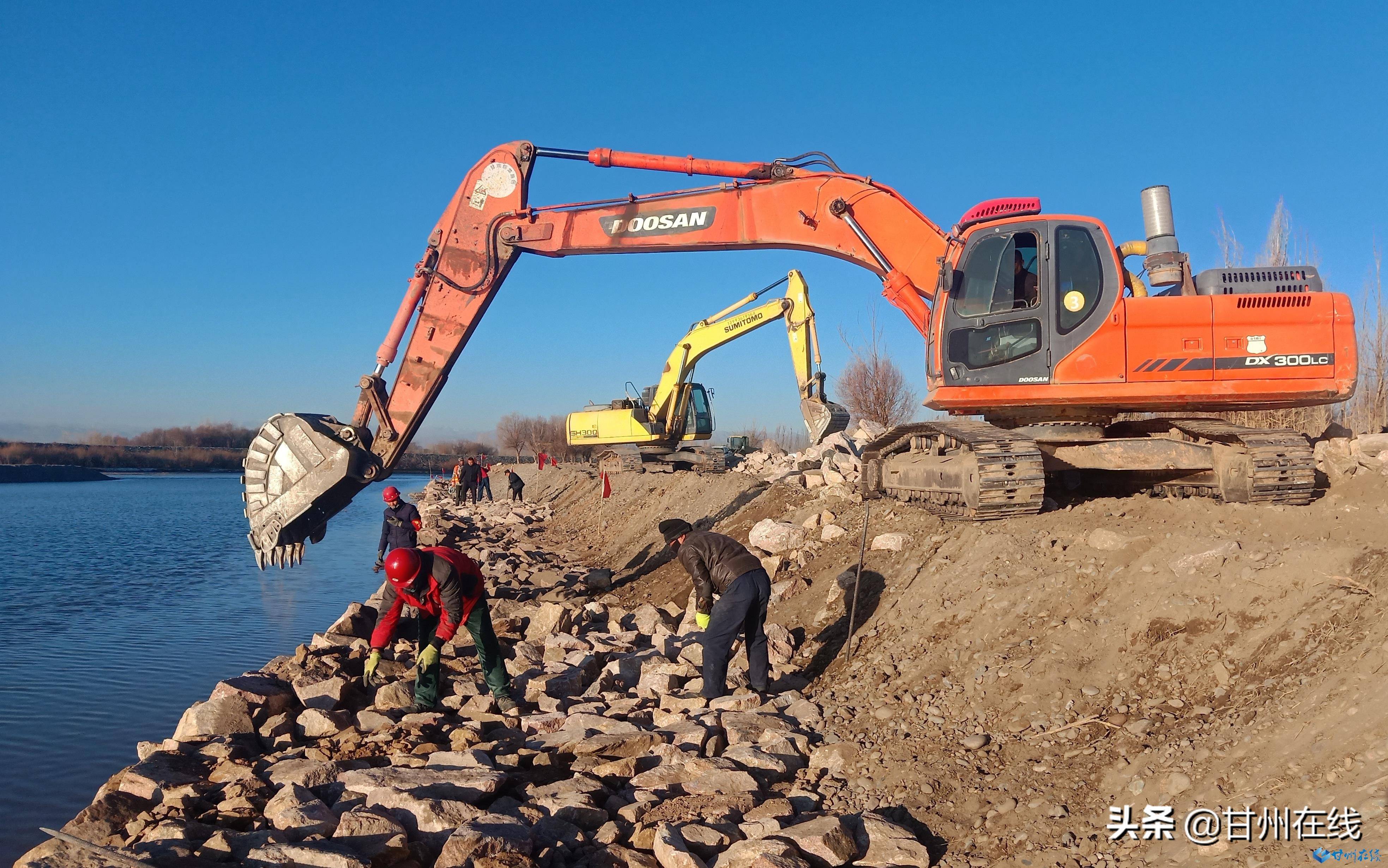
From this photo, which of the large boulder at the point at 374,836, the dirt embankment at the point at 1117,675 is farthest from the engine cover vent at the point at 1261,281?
the large boulder at the point at 374,836

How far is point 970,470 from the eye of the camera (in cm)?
690

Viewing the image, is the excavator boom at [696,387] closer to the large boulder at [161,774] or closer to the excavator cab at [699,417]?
the excavator cab at [699,417]

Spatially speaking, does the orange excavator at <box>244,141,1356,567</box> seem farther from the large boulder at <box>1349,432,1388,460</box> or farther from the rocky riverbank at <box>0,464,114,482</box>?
the rocky riverbank at <box>0,464,114,482</box>

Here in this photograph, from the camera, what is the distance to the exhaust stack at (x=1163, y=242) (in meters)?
7.07

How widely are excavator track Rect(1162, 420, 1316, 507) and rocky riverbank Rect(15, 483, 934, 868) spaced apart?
3988 millimetres

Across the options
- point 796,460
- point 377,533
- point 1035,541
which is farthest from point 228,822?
point 377,533

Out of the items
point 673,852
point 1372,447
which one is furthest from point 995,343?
point 673,852

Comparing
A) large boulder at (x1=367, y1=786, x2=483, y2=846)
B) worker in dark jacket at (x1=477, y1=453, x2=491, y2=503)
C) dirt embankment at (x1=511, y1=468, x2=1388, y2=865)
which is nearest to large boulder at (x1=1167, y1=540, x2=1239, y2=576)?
dirt embankment at (x1=511, y1=468, x2=1388, y2=865)

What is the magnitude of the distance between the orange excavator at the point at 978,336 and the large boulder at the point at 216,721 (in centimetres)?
250

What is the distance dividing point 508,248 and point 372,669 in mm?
4694

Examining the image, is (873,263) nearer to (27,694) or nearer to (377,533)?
(27,694)

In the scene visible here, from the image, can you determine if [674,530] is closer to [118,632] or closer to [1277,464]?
[1277,464]

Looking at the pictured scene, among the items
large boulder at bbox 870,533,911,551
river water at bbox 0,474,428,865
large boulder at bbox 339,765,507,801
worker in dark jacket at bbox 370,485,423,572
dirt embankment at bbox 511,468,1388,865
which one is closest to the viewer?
dirt embankment at bbox 511,468,1388,865

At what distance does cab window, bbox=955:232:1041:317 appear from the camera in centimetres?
720
